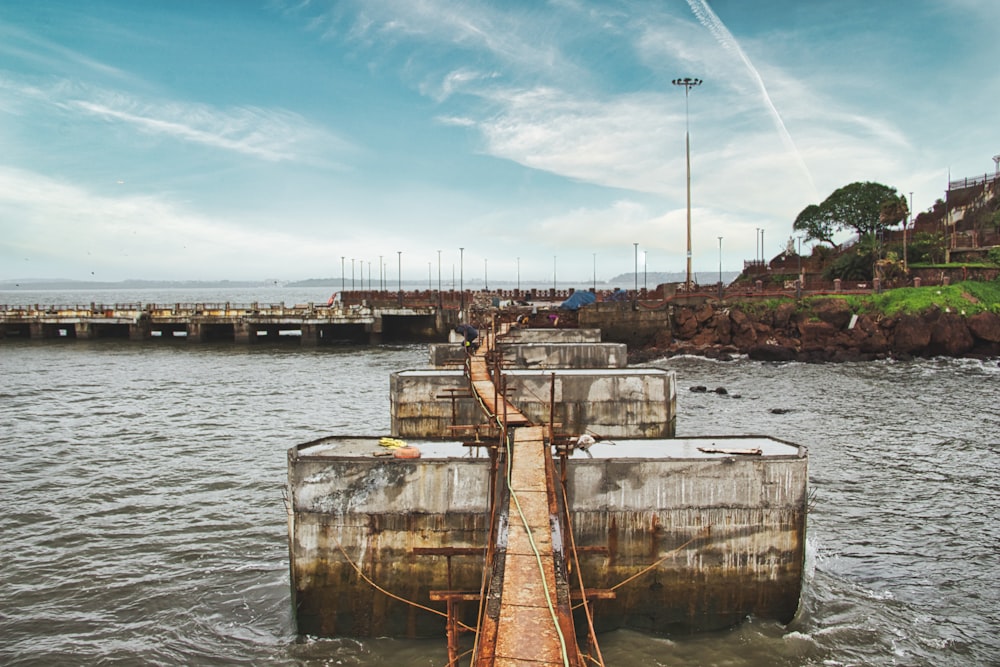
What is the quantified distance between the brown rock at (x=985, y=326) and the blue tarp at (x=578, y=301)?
84.7 feet

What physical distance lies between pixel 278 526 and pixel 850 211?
267 ft

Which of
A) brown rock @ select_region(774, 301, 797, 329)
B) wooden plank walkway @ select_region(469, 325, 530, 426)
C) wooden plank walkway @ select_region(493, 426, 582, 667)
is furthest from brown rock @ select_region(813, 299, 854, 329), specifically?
wooden plank walkway @ select_region(493, 426, 582, 667)

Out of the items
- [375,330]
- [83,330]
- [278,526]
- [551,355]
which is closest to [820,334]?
[551,355]

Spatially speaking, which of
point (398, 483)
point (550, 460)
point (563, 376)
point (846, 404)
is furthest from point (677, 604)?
point (846, 404)

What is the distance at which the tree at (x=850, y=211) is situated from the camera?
258ft

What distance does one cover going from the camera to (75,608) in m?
12.3

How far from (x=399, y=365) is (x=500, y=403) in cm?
3051

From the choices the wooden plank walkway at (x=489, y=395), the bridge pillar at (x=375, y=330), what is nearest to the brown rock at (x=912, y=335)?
the wooden plank walkway at (x=489, y=395)

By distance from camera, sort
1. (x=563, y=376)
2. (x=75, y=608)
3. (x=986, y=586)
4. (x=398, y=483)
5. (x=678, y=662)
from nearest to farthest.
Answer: (x=678, y=662) → (x=398, y=483) → (x=75, y=608) → (x=986, y=586) → (x=563, y=376)

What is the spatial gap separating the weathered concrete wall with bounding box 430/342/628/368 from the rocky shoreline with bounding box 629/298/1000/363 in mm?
22538

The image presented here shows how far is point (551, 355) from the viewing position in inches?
935

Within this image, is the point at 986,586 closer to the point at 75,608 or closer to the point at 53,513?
the point at 75,608

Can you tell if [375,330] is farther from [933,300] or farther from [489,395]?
[489,395]

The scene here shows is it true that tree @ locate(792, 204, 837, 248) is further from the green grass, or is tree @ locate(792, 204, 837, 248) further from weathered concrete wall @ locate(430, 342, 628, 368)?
weathered concrete wall @ locate(430, 342, 628, 368)
